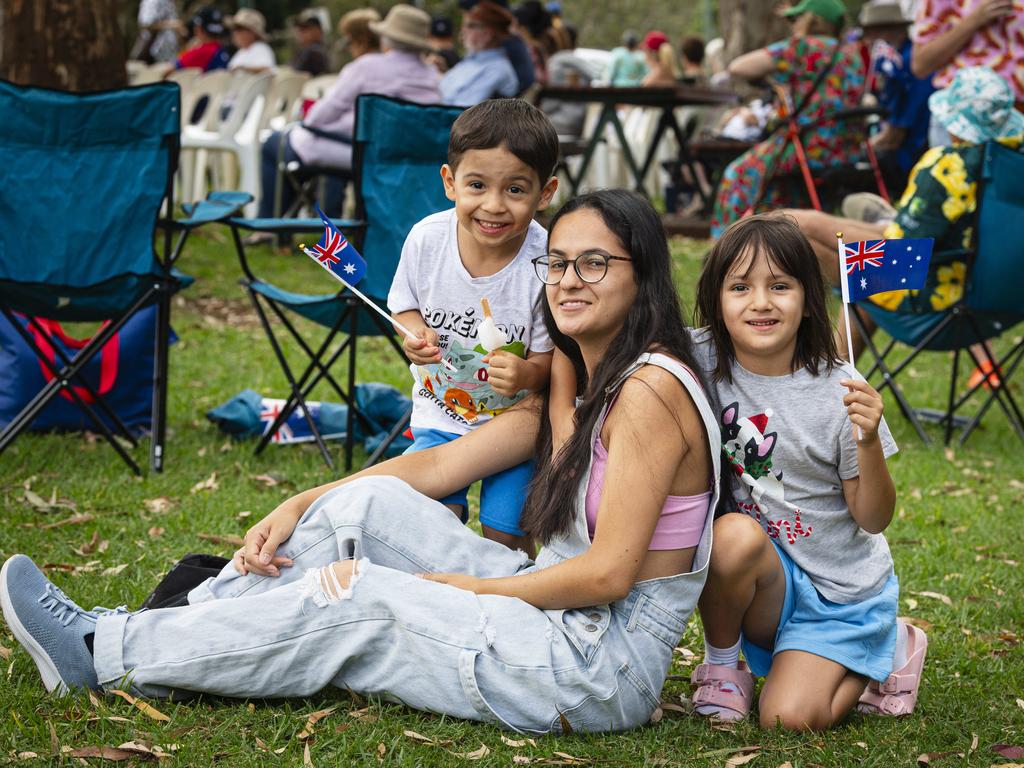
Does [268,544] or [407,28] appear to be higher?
[407,28]

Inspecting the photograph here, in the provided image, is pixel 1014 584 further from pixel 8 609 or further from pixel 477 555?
pixel 8 609

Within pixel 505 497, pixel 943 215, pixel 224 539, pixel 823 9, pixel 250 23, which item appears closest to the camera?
pixel 505 497

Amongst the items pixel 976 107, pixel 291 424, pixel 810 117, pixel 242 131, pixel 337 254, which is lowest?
pixel 242 131

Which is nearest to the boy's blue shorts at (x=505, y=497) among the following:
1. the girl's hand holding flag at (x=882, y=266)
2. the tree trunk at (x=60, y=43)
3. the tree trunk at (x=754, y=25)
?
the girl's hand holding flag at (x=882, y=266)

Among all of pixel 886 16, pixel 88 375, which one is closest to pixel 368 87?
pixel 88 375

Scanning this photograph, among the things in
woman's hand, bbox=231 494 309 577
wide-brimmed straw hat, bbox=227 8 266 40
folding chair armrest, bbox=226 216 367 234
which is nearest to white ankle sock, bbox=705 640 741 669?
woman's hand, bbox=231 494 309 577

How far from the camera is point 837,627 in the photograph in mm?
2590

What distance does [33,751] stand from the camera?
224 centimetres

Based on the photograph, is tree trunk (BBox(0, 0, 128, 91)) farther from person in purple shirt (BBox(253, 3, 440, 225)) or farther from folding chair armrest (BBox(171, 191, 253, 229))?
folding chair armrest (BBox(171, 191, 253, 229))

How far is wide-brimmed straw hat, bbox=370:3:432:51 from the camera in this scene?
8.13m

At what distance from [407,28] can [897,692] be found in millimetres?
6401

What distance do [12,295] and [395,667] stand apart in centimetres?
248

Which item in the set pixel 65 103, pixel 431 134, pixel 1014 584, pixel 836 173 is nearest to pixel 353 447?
pixel 431 134

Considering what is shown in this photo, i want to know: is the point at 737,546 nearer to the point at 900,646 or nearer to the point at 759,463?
the point at 759,463
